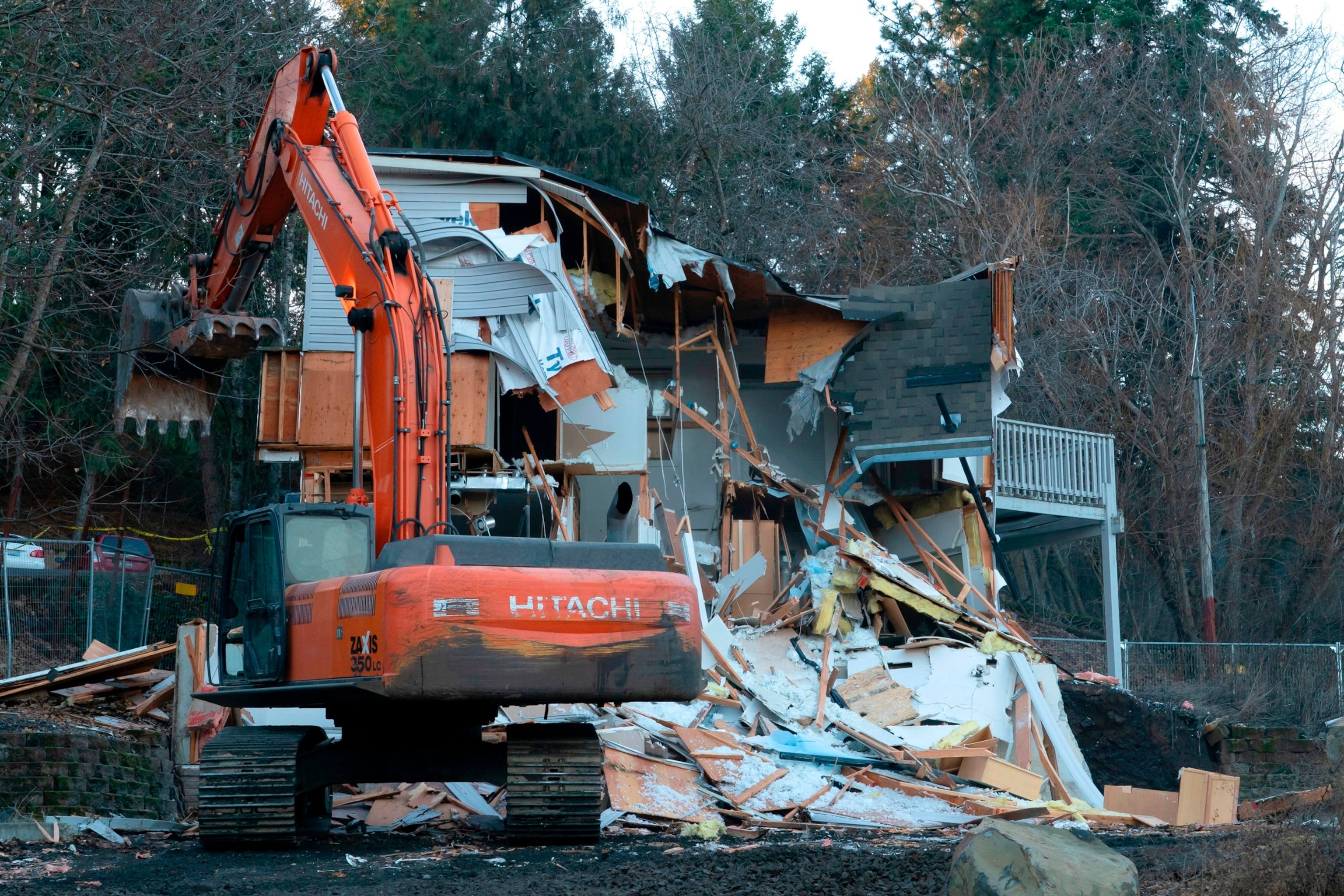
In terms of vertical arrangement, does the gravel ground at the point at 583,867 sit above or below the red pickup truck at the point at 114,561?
below

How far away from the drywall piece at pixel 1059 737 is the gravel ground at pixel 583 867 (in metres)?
5.87

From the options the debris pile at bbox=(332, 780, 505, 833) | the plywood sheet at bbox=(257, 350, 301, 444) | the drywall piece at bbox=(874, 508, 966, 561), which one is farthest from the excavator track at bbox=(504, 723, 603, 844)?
the drywall piece at bbox=(874, 508, 966, 561)

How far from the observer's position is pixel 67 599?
18.5 metres

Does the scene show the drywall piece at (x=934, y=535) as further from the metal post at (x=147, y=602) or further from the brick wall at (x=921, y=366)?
the metal post at (x=147, y=602)

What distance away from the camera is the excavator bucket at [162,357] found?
13.0 m

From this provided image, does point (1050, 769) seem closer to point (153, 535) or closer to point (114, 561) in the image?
point (114, 561)

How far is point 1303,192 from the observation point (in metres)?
35.4

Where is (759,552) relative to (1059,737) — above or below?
above

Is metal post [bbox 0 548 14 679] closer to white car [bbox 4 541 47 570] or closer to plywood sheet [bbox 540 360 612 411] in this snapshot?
white car [bbox 4 541 47 570]

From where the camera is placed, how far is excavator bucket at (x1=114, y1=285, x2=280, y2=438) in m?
13.0

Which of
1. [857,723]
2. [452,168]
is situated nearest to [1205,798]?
[857,723]

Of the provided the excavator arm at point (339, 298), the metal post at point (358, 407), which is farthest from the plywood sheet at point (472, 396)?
the metal post at point (358, 407)

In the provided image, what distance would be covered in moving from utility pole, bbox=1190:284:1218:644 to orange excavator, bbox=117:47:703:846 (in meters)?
24.1

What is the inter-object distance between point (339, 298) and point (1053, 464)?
56.5ft
